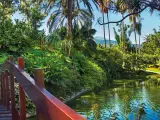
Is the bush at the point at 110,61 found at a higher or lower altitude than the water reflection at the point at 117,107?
higher

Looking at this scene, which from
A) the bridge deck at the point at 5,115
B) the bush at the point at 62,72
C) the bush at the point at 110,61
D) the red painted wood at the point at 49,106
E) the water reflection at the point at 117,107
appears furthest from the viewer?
the bush at the point at 110,61

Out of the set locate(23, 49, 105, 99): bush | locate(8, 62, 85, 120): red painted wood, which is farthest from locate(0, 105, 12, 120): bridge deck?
locate(23, 49, 105, 99): bush

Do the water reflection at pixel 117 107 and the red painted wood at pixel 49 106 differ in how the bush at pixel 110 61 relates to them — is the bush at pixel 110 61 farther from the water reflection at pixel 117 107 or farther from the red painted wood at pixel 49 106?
the red painted wood at pixel 49 106

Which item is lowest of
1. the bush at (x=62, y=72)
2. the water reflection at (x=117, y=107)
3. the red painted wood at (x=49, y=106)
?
the water reflection at (x=117, y=107)

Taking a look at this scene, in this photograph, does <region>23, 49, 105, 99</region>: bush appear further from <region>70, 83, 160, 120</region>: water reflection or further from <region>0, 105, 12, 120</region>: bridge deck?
<region>0, 105, 12, 120</region>: bridge deck

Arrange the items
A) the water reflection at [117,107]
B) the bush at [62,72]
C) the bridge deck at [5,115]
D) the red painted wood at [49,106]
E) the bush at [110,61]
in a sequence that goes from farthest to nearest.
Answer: the bush at [110,61] → the bush at [62,72] → the water reflection at [117,107] → the bridge deck at [5,115] → the red painted wood at [49,106]

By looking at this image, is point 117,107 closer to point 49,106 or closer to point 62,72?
point 62,72

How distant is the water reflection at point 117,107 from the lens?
10.2m

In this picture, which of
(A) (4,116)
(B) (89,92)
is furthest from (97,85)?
(A) (4,116)

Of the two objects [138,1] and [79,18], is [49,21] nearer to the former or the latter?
[79,18]

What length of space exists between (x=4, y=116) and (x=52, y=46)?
13531mm

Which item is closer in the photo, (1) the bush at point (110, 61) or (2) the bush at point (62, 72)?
(2) the bush at point (62, 72)

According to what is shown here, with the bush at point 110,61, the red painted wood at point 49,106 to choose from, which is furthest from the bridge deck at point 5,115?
the bush at point 110,61

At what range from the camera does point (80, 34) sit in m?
24.4
